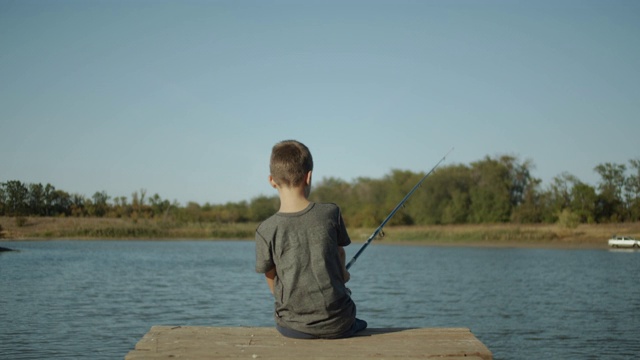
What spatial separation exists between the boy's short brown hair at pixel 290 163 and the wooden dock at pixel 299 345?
754mm

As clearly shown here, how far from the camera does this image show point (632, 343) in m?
11.1

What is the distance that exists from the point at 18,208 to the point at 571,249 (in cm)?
3217

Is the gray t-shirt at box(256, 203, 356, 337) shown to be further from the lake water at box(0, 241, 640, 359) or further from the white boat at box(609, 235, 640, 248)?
the white boat at box(609, 235, 640, 248)

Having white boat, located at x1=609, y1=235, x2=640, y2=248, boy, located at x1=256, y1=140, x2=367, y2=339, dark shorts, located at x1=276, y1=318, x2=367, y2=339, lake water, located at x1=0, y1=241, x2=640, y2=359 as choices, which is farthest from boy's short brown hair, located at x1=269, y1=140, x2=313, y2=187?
white boat, located at x1=609, y1=235, x2=640, y2=248

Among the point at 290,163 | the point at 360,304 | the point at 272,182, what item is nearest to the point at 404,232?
the point at 360,304

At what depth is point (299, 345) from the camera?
3289 mm

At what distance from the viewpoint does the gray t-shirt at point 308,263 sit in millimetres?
3299

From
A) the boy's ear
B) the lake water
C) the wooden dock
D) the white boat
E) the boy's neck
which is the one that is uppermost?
the boy's ear

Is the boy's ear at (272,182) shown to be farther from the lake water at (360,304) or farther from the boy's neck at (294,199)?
the lake water at (360,304)

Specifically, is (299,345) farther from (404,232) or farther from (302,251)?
(404,232)

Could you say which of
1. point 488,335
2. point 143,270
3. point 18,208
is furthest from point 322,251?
point 18,208

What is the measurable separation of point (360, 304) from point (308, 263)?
12.5 meters

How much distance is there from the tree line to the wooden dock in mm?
44202

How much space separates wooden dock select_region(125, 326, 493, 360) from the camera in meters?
3.12
